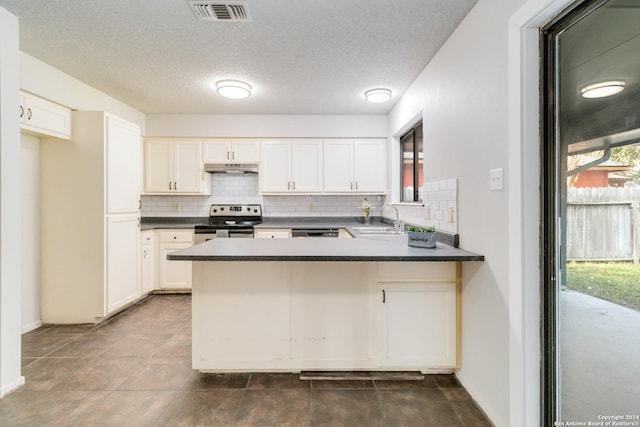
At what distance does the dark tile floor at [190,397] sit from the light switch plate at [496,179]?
1310 mm

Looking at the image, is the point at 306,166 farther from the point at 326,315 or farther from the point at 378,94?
the point at 326,315

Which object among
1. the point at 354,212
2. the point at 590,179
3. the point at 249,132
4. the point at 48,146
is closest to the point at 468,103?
the point at 590,179

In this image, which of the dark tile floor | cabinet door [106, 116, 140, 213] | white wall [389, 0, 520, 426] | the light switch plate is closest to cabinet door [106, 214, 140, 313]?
cabinet door [106, 116, 140, 213]

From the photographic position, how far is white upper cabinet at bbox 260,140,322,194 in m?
4.35

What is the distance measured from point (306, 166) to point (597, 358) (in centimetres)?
361

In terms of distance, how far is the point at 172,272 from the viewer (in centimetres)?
408

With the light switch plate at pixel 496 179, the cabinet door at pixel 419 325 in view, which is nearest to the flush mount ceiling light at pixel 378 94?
the light switch plate at pixel 496 179

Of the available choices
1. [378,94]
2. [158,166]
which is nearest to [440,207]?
[378,94]

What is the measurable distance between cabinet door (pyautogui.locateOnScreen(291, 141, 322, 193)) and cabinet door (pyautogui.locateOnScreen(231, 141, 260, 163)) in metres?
0.52

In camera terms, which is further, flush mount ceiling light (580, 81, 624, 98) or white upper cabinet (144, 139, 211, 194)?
white upper cabinet (144, 139, 211, 194)

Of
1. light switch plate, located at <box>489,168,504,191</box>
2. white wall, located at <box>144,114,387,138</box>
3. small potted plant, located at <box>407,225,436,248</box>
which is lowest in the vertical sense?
small potted plant, located at <box>407,225,436,248</box>

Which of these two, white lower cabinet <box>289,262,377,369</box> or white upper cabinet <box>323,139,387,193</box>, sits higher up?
white upper cabinet <box>323,139,387,193</box>

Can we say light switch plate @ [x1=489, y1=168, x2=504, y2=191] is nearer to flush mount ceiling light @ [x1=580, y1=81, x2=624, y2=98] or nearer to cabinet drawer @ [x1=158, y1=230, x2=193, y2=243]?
flush mount ceiling light @ [x1=580, y1=81, x2=624, y2=98]

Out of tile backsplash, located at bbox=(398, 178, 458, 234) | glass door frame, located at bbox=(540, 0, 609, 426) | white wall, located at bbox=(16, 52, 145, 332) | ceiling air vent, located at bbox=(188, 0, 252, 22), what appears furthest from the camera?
white wall, located at bbox=(16, 52, 145, 332)
